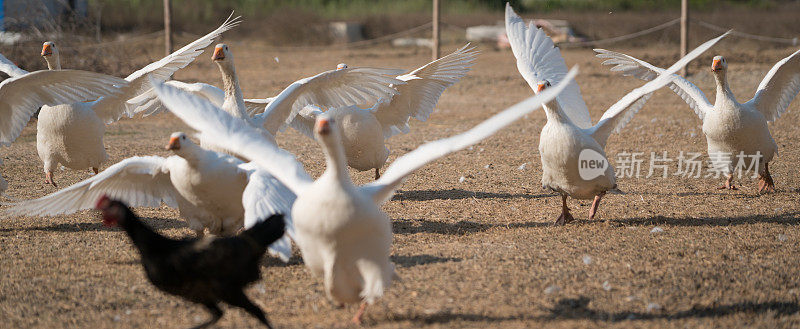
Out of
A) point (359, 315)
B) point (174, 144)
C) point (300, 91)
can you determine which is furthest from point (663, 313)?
point (300, 91)

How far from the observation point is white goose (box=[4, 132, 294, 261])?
182 inches

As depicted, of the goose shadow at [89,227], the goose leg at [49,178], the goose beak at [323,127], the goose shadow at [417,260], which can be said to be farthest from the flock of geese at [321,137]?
the goose shadow at [417,260]

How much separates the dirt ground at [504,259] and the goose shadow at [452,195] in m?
0.03

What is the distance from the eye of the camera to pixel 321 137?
11.9ft

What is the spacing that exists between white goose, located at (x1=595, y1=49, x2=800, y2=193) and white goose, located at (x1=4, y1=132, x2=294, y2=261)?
325 centimetres

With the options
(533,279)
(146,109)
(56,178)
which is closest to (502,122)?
(533,279)

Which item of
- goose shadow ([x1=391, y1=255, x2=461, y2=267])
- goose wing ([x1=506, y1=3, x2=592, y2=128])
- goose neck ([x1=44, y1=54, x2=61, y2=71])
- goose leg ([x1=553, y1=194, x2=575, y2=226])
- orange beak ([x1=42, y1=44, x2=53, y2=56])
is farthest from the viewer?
goose neck ([x1=44, y1=54, x2=61, y2=71])

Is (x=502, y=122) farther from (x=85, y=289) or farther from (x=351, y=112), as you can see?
(x=351, y=112)

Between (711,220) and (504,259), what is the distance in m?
1.90

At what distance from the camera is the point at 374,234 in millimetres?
3609

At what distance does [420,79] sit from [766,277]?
3507mm

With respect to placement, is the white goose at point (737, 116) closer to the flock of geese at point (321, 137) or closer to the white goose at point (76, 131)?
the flock of geese at point (321, 137)

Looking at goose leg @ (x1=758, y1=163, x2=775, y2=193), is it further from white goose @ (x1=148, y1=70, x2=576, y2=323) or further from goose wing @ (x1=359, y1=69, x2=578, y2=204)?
white goose @ (x1=148, y1=70, x2=576, y2=323)

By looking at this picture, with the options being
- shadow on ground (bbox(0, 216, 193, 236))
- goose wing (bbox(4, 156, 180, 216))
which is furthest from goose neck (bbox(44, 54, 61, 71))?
goose wing (bbox(4, 156, 180, 216))
